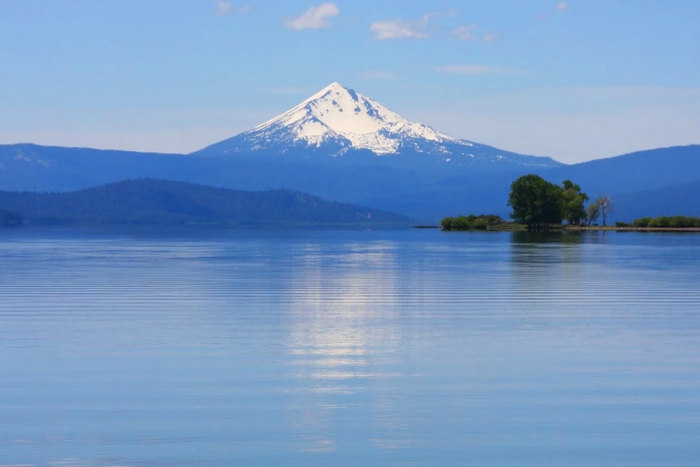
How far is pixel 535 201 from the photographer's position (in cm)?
13200

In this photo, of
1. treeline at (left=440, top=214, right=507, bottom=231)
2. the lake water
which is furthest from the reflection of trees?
treeline at (left=440, top=214, right=507, bottom=231)

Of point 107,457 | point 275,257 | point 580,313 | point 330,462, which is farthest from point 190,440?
point 275,257

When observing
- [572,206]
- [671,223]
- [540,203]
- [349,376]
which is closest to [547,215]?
[540,203]

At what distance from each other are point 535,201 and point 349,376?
116725 millimetres

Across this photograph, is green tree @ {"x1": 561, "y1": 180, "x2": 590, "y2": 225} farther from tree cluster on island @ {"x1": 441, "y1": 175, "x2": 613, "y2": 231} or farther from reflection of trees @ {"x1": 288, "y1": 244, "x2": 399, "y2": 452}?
reflection of trees @ {"x1": 288, "y1": 244, "x2": 399, "y2": 452}

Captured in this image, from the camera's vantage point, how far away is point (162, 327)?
24406mm

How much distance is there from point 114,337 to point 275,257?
37020 mm

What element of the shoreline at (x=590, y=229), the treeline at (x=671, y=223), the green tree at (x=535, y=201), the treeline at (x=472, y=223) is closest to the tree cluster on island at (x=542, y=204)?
the green tree at (x=535, y=201)

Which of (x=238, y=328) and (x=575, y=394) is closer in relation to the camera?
(x=575, y=394)

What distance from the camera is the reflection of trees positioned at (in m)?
14.9

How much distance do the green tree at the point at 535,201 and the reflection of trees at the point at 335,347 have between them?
3700 inches

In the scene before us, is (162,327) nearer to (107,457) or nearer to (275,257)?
(107,457)

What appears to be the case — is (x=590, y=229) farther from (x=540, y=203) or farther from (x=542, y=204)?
(x=540, y=203)

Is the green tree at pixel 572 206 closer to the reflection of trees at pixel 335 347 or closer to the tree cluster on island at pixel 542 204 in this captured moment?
the tree cluster on island at pixel 542 204
